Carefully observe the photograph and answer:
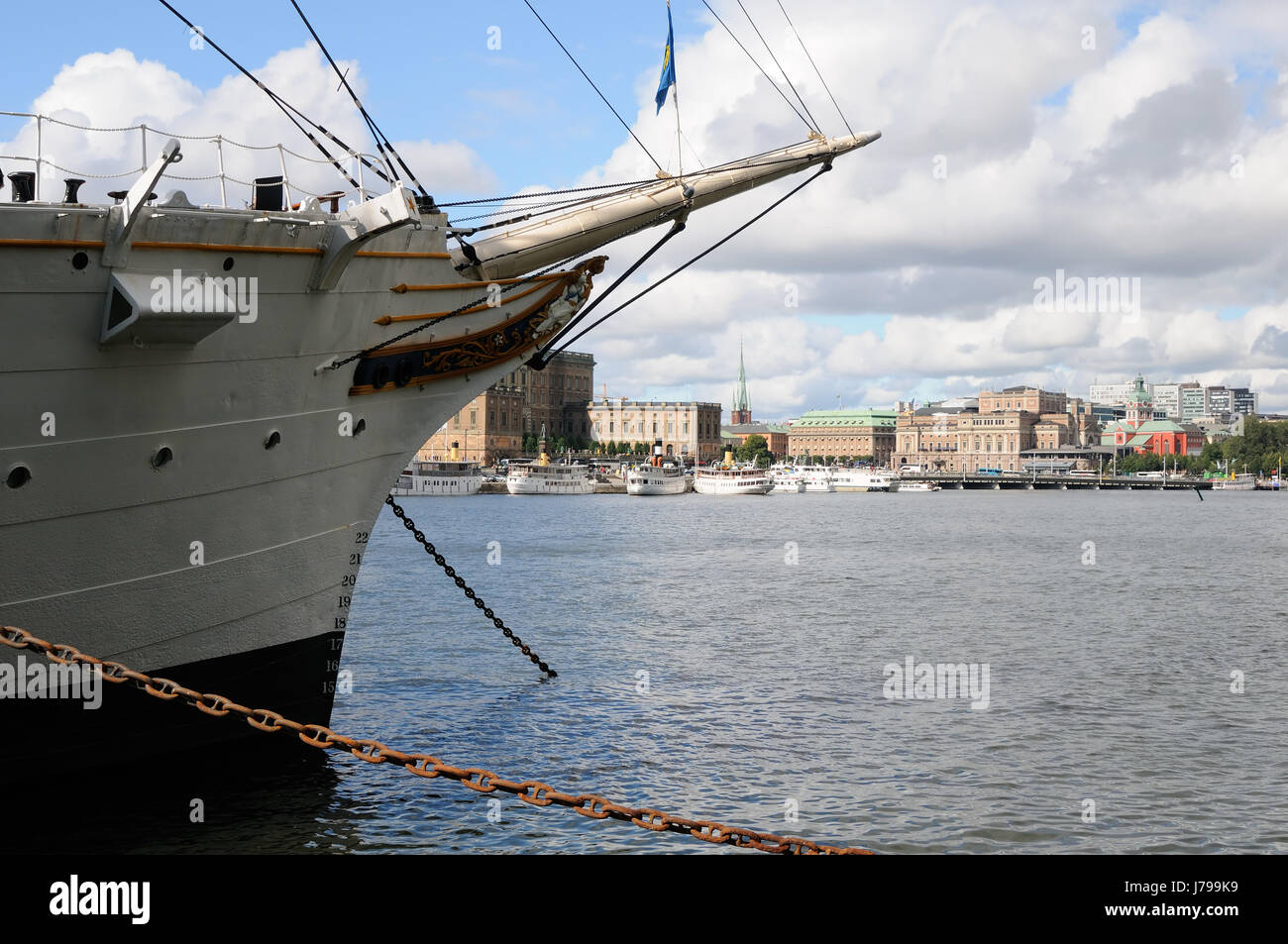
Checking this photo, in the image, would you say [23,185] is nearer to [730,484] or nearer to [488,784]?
[488,784]

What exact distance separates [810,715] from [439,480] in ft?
405

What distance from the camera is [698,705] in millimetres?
18453

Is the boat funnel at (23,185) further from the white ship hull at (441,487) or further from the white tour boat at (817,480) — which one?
the white tour boat at (817,480)

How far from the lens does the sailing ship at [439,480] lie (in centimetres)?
13550

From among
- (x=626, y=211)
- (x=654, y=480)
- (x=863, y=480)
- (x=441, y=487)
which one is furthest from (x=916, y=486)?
(x=626, y=211)

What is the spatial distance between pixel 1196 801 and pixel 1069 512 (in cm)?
10275

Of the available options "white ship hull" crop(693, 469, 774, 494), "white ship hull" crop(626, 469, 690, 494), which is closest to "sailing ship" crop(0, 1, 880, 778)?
"white ship hull" crop(626, 469, 690, 494)

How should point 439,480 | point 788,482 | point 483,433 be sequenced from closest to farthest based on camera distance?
point 439,480 → point 483,433 → point 788,482

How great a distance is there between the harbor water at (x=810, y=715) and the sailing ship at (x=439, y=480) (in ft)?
308

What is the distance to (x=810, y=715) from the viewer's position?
58.4ft

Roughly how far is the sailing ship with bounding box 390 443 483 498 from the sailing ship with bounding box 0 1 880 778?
398 ft

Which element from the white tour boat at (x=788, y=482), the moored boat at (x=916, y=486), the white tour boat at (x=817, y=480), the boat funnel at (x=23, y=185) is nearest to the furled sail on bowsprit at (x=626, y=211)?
the boat funnel at (x=23, y=185)
